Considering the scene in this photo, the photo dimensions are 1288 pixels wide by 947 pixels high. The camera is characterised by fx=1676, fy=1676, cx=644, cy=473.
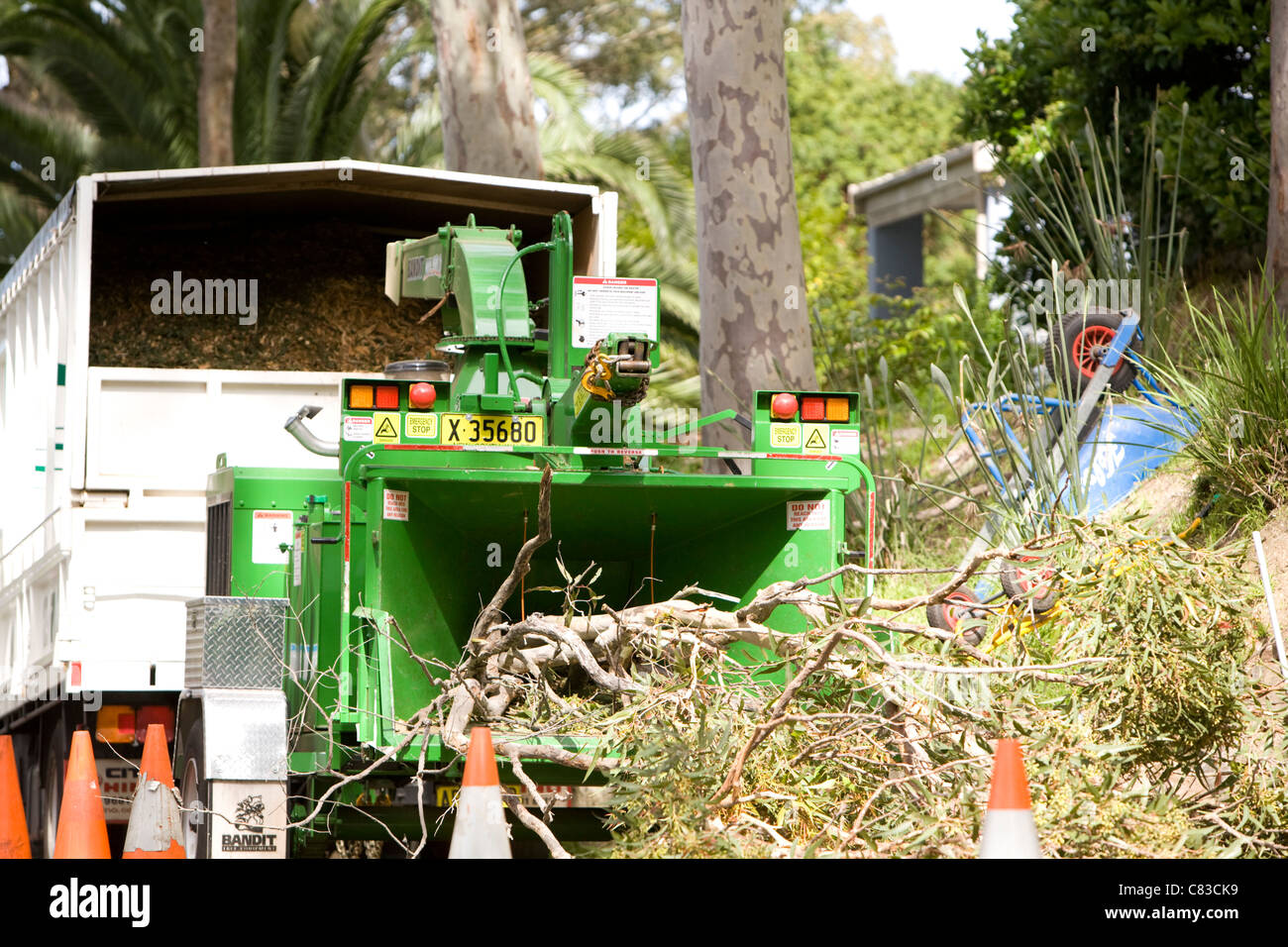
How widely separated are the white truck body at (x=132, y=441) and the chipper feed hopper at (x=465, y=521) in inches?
39.5

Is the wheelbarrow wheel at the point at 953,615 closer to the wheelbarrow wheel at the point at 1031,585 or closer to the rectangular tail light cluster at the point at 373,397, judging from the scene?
the wheelbarrow wheel at the point at 1031,585

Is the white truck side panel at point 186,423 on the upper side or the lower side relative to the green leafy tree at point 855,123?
lower

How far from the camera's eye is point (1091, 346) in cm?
838

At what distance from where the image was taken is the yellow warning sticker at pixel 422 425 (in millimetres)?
5941

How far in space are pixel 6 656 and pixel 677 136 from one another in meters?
26.1

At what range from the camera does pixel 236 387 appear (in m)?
8.05

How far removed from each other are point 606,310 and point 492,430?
1.94 feet

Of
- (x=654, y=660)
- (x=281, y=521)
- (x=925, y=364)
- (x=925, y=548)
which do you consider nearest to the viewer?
(x=654, y=660)

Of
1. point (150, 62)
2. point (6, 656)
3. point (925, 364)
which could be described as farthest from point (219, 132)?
point (6, 656)

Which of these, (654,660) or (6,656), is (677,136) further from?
(654,660)

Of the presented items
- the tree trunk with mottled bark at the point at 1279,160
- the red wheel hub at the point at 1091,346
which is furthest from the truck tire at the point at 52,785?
the tree trunk with mottled bark at the point at 1279,160

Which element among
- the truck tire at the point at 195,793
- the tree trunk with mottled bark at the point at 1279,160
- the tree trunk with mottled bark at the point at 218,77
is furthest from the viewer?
the tree trunk with mottled bark at the point at 218,77

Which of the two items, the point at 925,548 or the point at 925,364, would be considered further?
the point at 925,364

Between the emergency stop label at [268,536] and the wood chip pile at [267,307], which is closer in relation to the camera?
the emergency stop label at [268,536]
